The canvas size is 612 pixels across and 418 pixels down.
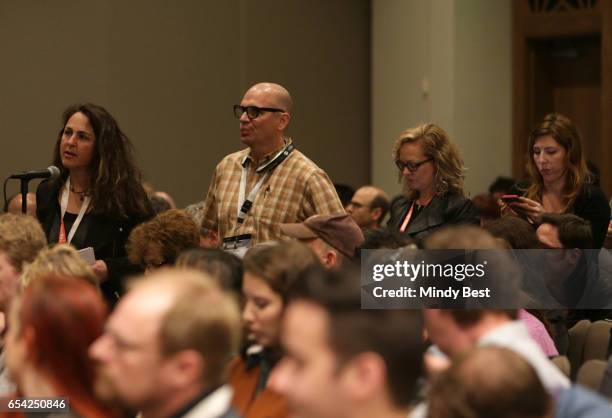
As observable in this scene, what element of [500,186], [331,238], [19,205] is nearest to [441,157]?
[331,238]

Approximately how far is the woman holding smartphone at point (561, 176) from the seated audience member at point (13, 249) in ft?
6.98

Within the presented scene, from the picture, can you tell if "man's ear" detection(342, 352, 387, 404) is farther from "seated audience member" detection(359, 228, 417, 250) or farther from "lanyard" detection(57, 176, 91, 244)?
"lanyard" detection(57, 176, 91, 244)

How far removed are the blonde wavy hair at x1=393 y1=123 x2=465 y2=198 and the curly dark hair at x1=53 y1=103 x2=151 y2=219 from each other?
4.04ft

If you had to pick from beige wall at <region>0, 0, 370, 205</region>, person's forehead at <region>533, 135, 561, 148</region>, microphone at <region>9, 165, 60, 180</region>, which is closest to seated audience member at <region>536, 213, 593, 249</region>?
person's forehead at <region>533, 135, 561, 148</region>

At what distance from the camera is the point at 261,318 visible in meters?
2.93

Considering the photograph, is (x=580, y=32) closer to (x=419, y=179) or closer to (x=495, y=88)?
(x=495, y=88)

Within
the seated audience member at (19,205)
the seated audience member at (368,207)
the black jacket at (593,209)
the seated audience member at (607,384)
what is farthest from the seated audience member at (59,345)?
the seated audience member at (368,207)

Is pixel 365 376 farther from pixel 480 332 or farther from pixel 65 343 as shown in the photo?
pixel 65 343

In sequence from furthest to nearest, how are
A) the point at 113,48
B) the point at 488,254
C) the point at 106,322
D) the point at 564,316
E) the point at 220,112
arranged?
the point at 220,112 → the point at 113,48 → the point at 564,316 → the point at 488,254 → the point at 106,322

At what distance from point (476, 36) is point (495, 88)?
0.45 meters

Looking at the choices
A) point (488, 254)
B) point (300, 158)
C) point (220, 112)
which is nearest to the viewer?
point (488, 254)

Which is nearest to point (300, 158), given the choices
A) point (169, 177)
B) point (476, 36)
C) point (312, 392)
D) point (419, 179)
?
point (419, 179)

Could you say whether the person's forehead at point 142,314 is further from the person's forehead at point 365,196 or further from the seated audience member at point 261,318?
the person's forehead at point 365,196

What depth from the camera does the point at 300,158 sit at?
472cm
